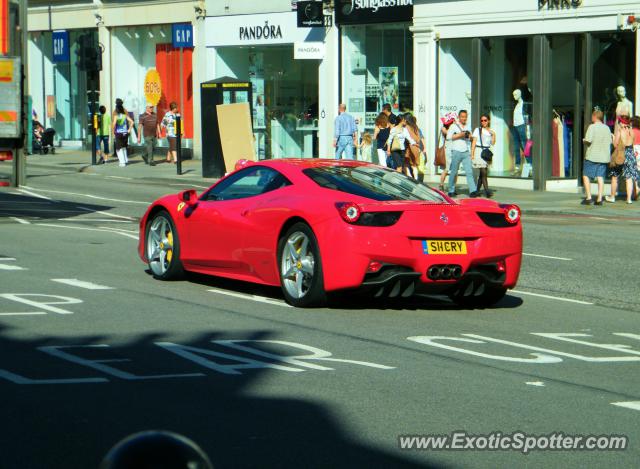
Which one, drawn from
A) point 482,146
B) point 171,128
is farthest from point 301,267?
point 171,128

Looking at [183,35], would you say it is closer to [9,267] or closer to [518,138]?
[518,138]

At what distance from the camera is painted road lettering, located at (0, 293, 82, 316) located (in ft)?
36.6

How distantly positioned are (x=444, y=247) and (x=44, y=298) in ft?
11.7

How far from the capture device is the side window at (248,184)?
493 inches

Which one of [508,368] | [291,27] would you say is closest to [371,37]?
[291,27]

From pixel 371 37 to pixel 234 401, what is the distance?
92.3ft

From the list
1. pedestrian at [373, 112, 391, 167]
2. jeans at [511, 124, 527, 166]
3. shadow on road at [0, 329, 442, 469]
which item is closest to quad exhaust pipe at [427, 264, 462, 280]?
shadow on road at [0, 329, 442, 469]

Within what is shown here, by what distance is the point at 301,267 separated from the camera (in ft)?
38.1

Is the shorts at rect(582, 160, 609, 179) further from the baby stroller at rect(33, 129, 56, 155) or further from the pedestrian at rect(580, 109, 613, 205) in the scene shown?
the baby stroller at rect(33, 129, 56, 155)

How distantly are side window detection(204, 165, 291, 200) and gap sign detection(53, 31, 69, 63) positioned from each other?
35433 mm

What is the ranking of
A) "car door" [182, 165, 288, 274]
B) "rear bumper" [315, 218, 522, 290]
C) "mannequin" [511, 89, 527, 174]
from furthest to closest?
"mannequin" [511, 89, 527, 174] < "car door" [182, 165, 288, 274] < "rear bumper" [315, 218, 522, 290]

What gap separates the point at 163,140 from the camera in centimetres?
4291

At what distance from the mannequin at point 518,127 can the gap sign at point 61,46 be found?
21913 millimetres

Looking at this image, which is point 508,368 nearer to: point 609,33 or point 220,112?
point 609,33
